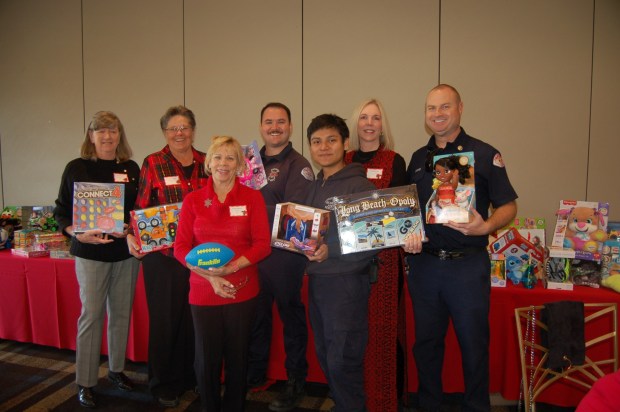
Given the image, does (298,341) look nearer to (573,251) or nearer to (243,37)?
(573,251)

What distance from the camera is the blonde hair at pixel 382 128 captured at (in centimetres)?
221

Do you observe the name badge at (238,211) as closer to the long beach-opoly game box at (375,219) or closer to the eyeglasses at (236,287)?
the eyeglasses at (236,287)

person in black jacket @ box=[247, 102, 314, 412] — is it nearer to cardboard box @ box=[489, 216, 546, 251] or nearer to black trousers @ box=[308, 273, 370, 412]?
black trousers @ box=[308, 273, 370, 412]

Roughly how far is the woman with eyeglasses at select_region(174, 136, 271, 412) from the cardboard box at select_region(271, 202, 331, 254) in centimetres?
7

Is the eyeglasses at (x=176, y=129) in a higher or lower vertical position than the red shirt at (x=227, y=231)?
higher

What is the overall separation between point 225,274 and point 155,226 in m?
0.63

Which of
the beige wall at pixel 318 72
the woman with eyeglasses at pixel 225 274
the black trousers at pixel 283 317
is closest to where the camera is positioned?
the woman with eyeglasses at pixel 225 274

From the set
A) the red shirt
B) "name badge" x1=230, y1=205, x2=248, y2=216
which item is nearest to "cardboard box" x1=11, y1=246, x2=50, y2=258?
the red shirt

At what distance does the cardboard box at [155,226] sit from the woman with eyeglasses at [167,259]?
102mm

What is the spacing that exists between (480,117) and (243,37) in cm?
245

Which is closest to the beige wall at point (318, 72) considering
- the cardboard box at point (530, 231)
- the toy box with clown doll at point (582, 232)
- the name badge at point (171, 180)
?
the cardboard box at point (530, 231)

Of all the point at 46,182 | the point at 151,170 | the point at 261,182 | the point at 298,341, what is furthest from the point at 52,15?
the point at 298,341

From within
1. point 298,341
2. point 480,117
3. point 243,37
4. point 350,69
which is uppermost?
point 243,37

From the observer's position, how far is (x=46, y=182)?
453 centimetres
